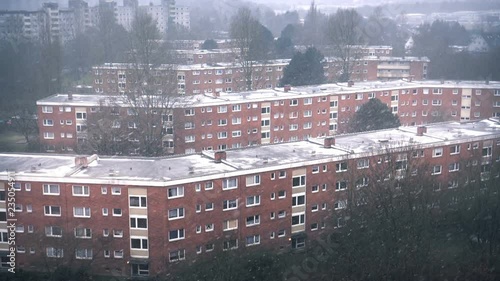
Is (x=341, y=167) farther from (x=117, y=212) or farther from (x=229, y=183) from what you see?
(x=117, y=212)


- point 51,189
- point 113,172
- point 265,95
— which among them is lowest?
point 51,189

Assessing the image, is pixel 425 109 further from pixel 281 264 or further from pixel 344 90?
pixel 281 264

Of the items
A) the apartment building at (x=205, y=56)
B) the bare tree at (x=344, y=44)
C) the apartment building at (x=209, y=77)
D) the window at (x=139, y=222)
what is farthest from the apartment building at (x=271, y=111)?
the apartment building at (x=205, y=56)

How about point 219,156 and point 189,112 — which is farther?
point 189,112

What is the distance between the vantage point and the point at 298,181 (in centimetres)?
1343

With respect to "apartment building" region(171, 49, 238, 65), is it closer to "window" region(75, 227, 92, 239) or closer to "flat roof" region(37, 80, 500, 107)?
"flat roof" region(37, 80, 500, 107)

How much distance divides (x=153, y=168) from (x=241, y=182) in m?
1.88

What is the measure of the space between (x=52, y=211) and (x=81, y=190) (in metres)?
0.80

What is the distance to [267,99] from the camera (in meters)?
21.3

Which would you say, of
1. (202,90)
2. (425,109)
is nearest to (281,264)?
(425,109)

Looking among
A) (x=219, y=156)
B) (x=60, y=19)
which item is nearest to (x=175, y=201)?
(x=219, y=156)

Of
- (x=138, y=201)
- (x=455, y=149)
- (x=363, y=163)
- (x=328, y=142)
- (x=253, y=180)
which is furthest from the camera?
(x=455, y=149)

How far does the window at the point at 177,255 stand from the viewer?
12031 millimetres

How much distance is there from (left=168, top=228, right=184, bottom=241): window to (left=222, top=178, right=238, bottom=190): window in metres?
1.27
